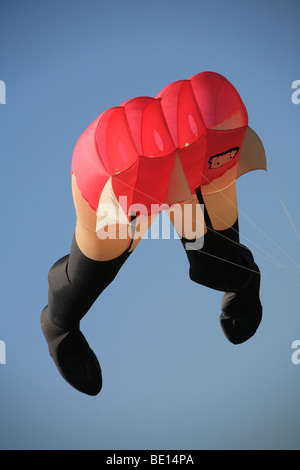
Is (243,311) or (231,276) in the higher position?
(231,276)

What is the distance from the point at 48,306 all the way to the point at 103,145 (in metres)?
1.78

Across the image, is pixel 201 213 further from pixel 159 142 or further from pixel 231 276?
pixel 159 142

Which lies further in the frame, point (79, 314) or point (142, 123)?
point (79, 314)

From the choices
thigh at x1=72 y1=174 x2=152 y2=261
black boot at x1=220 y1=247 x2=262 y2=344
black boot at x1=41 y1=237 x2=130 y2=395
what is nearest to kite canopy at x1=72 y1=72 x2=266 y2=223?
thigh at x1=72 y1=174 x2=152 y2=261

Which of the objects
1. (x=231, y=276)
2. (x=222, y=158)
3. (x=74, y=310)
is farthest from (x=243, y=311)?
(x=222, y=158)

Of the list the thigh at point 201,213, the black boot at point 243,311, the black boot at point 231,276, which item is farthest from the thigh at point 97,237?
the black boot at point 243,311

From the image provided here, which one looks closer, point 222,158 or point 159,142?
point 159,142

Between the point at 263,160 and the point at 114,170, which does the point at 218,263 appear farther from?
the point at 114,170

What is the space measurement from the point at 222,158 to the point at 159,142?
573mm

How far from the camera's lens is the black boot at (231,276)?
22.6 ft

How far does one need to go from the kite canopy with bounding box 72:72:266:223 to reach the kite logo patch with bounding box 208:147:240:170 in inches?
0.4

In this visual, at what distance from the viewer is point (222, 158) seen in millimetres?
6281

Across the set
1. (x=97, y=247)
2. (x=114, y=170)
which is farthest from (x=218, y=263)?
(x=114, y=170)

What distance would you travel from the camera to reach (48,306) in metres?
7.05
